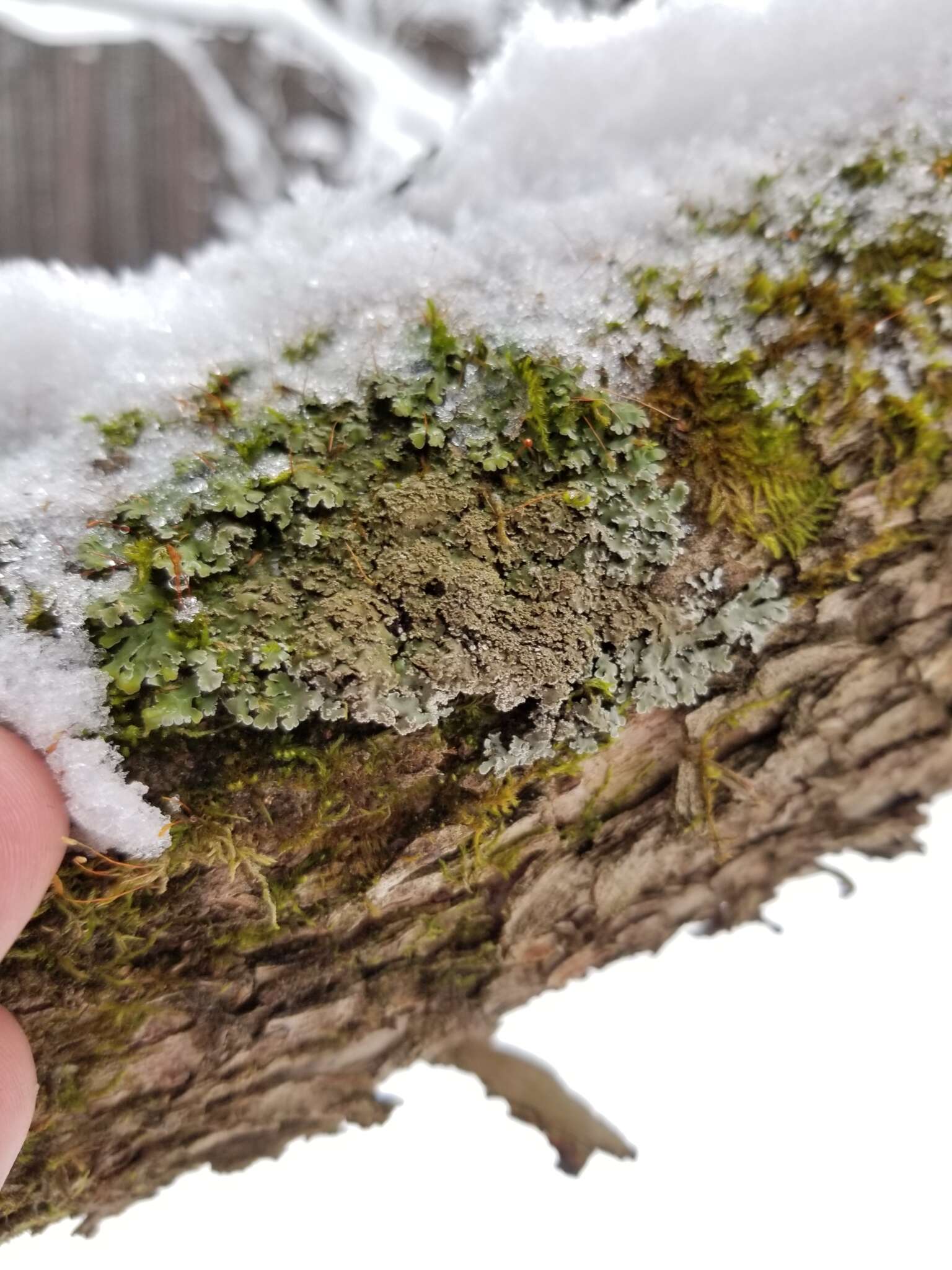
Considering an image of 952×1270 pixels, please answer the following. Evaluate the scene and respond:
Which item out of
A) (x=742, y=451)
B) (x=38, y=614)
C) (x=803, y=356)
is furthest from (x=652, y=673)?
(x=38, y=614)

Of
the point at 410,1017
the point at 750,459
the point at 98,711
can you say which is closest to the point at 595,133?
the point at 750,459

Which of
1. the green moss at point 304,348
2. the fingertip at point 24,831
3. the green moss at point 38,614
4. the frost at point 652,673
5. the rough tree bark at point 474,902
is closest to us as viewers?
the fingertip at point 24,831

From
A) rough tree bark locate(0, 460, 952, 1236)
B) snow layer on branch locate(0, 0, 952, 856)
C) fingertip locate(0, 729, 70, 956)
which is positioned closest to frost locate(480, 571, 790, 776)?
rough tree bark locate(0, 460, 952, 1236)

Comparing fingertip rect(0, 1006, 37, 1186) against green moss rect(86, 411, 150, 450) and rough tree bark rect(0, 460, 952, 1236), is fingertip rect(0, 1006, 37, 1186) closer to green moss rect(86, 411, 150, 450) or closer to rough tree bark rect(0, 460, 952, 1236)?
rough tree bark rect(0, 460, 952, 1236)

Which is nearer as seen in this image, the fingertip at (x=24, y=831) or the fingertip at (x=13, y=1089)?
the fingertip at (x=24, y=831)

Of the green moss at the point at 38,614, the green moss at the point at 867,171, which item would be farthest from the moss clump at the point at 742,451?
the green moss at the point at 38,614

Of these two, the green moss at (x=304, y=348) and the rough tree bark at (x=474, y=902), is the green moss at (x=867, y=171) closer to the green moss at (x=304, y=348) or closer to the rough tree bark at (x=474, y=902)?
the rough tree bark at (x=474, y=902)

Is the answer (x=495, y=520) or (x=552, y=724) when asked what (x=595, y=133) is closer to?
(x=495, y=520)

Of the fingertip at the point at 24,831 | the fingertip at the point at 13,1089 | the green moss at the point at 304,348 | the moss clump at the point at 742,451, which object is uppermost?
the moss clump at the point at 742,451
